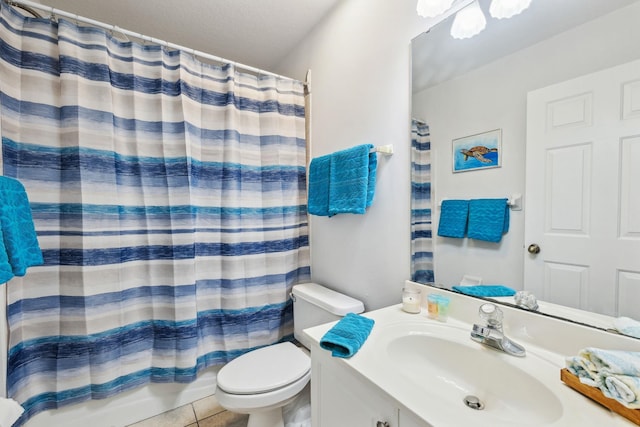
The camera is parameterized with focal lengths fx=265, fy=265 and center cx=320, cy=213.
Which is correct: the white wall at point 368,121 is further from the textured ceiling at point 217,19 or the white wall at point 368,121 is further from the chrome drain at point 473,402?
the chrome drain at point 473,402

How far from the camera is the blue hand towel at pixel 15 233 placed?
2.60 ft

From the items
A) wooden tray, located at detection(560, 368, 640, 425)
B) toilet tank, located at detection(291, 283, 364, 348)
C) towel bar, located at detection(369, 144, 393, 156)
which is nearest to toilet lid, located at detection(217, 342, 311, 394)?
toilet tank, located at detection(291, 283, 364, 348)

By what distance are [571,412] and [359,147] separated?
3.72ft

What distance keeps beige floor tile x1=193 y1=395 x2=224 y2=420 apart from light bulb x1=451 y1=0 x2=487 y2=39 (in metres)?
2.21

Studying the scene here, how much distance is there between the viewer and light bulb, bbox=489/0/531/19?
87 centimetres

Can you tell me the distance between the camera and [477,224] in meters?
1.01

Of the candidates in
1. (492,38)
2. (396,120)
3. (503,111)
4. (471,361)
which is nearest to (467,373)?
(471,361)

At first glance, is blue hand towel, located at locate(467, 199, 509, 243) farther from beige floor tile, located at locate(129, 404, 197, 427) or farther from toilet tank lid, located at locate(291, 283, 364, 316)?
beige floor tile, located at locate(129, 404, 197, 427)

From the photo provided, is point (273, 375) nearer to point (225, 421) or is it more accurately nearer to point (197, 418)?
point (225, 421)

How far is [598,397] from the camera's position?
569mm

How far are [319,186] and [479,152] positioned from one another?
0.84m

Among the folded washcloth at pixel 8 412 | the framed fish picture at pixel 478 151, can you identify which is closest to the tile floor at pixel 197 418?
the folded washcloth at pixel 8 412

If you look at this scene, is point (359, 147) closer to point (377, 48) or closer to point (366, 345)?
point (377, 48)

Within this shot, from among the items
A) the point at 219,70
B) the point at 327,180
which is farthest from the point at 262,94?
the point at 327,180
